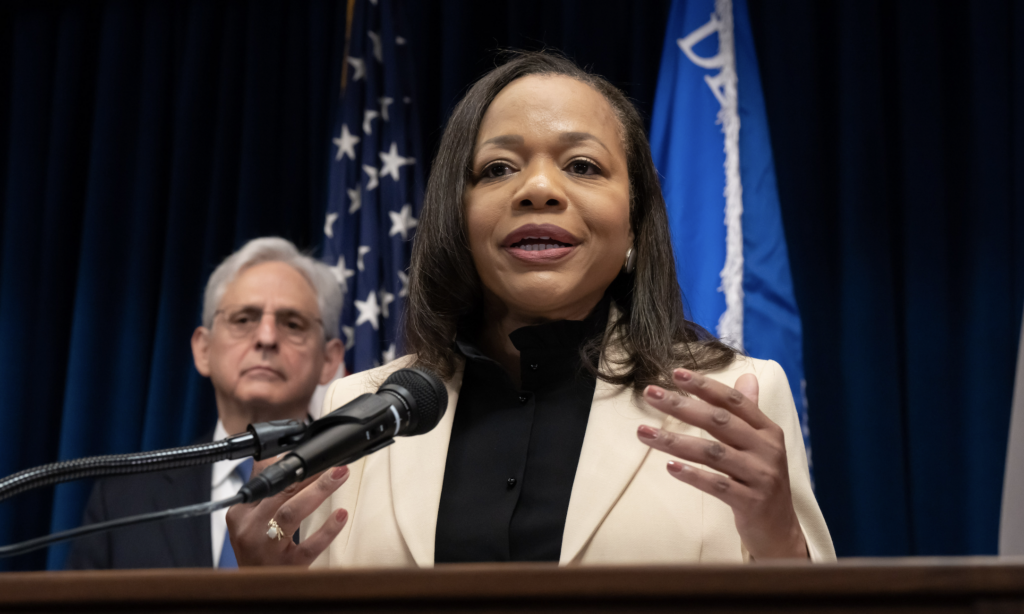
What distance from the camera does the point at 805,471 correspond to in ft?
4.21

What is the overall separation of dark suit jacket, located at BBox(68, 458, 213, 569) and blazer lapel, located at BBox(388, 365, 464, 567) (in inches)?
51.5

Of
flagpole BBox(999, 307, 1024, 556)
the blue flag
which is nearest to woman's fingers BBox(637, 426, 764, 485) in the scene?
flagpole BBox(999, 307, 1024, 556)

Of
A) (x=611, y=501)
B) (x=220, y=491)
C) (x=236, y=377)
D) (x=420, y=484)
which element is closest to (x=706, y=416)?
(x=611, y=501)

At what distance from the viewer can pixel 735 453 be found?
1.01 m

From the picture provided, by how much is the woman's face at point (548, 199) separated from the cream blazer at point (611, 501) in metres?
0.21

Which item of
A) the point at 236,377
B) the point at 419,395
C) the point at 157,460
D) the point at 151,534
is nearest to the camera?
the point at 157,460

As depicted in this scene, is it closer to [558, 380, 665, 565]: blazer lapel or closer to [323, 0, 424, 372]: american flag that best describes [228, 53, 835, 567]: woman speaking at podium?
[558, 380, 665, 565]: blazer lapel

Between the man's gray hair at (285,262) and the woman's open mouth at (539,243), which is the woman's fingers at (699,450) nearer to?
the woman's open mouth at (539,243)

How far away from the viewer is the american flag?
304 centimetres

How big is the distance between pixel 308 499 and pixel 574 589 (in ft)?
2.10

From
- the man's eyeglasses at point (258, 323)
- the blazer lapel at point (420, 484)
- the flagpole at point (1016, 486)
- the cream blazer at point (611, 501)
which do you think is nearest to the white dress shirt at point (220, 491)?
the man's eyeglasses at point (258, 323)

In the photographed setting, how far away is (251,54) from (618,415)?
266cm

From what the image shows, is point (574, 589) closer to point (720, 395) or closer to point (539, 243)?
point (720, 395)

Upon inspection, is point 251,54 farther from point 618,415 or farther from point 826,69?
point 618,415
